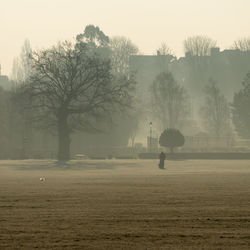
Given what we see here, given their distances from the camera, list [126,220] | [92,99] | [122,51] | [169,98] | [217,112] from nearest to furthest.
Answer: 1. [126,220]
2. [92,99]
3. [217,112]
4. [169,98]
5. [122,51]

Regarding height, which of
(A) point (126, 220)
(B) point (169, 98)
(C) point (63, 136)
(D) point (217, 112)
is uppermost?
(B) point (169, 98)

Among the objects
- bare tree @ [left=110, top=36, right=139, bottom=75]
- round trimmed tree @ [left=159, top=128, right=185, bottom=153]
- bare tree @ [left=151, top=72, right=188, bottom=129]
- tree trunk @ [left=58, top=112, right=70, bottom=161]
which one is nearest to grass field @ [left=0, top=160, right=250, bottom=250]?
tree trunk @ [left=58, top=112, right=70, bottom=161]

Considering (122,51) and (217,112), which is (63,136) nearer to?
(217,112)

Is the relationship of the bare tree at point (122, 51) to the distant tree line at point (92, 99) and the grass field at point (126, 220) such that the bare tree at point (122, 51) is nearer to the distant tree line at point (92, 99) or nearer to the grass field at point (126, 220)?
the distant tree line at point (92, 99)

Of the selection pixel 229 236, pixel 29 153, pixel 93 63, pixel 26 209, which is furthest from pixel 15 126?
pixel 229 236

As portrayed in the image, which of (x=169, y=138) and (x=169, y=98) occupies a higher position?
(x=169, y=98)

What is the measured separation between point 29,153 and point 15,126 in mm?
6236

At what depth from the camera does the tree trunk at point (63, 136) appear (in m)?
88.9

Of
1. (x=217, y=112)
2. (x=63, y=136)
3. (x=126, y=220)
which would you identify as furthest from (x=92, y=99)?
(x=126, y=220)

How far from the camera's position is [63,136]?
9000cm

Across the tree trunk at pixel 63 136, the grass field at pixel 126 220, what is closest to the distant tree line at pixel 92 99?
the tree trunk at pixel 63 136

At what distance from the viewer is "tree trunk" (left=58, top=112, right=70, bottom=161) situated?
88938 millimetres

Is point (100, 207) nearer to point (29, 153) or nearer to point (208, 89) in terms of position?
point (29, 153)

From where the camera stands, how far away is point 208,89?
12631 cm
